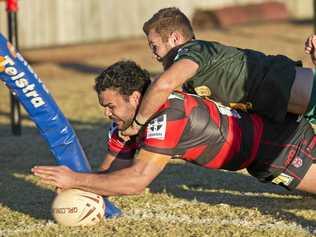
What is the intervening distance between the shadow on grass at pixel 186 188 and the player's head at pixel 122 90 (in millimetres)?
1034

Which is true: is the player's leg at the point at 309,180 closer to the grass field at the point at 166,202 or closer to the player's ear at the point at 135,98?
the grass field at the point at 166,202

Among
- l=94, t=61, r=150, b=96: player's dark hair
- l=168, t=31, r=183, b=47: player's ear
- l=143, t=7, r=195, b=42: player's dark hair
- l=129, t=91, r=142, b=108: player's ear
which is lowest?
l=129, t=91, r=142, b=108: player's ear

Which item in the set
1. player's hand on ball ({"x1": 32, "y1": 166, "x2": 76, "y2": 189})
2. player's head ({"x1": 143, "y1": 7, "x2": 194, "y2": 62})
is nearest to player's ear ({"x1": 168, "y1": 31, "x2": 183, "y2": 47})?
player's head ({"x1": 143, "y1": 7, "x2": 194, "y2": 62})

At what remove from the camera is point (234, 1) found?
2516cm

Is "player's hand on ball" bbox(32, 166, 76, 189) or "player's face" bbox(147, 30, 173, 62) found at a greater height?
"player's face" bbox(147, 30, 173, 62)

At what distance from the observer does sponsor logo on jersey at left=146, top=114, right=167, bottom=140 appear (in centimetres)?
582

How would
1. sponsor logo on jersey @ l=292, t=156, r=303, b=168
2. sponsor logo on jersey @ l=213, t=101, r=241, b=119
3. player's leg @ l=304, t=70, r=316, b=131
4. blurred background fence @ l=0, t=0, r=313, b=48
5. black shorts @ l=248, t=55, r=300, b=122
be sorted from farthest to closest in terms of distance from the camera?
blurred background fence @ l=0, t=0, r=313, b=48, player's leg @ l=304, t=70, r=316, b=131, black shorts @ l=248, t=55, r=300, b=122, sponsor logo on jersey @ l=292, t=156, r=303, b=168, sponsor logo on jersey @ l=213, t=101, r=241, b=119

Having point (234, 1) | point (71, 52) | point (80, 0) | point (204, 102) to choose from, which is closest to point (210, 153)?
point (204, 102)

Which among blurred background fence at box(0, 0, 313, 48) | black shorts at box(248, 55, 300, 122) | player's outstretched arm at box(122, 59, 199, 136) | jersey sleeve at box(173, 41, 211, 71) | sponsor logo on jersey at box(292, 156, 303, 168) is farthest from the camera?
blurred background fence at box(0, 0, 313, 48)

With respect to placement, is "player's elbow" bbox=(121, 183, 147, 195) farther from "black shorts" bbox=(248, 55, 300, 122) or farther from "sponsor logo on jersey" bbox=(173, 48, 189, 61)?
"black shorts" bbox=(248, 55, 300, 122)

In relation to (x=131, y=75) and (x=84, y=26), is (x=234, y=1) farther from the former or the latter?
(x=131, y=75)

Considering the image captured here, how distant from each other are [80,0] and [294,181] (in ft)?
52.8

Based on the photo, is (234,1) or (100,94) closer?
(100,94)

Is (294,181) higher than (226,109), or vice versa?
(226,109)
